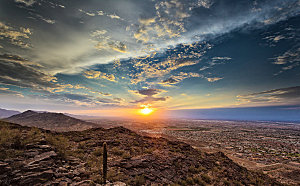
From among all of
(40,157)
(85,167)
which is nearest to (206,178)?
(85,167)

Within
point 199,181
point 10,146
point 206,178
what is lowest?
point 206,178

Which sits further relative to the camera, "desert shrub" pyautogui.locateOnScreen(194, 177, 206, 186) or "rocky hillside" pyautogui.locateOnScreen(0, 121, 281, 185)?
"desert shrub" pyautogui.locateOnScreen(194, 177, 206, 186)

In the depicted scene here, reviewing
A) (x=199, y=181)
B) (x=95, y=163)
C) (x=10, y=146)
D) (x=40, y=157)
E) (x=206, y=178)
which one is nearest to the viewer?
(x=40, y=157)

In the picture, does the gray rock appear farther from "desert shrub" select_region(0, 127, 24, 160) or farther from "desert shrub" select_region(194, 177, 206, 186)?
"desert shrub" select_region(194, 177, 206, 186)

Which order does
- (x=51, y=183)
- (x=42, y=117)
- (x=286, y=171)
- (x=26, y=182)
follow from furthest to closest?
(x=42, y=117) < (x=286, y=171) < (x=51, y=183) < (x=26, y=182)

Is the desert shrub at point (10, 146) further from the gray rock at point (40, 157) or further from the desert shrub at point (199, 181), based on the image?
the desert shrub at point (199, 181)

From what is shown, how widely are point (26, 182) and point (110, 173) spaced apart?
4.61 meters

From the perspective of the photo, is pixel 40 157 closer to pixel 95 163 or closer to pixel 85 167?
pixel 85 167

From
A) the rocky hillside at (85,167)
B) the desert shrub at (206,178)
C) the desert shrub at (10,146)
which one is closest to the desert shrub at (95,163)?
the rocky hillside at (85,167)

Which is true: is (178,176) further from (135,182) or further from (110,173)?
(110,173)

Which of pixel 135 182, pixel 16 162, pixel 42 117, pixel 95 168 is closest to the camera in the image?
pixel 16 162

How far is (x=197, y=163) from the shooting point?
48.4ft

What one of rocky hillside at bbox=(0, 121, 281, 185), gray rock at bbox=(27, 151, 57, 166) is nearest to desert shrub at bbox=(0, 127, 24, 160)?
rocky hillside at bbox=(0, 121, 281, 185)

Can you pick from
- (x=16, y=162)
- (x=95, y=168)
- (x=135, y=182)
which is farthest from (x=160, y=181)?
(x=16, y=162)
